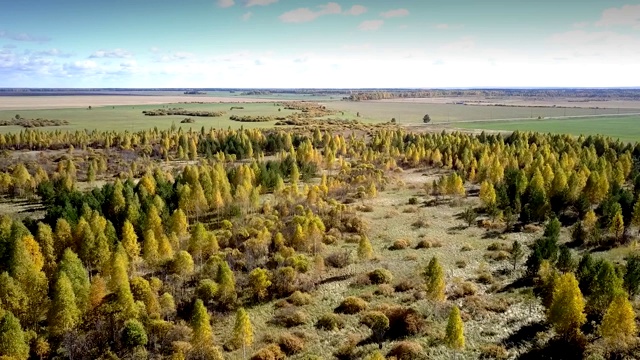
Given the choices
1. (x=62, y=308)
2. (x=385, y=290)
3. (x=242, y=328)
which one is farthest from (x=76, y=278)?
(x=385, y=290)

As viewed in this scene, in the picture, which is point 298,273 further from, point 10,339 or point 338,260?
point 10,339

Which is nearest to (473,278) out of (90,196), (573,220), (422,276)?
(422,276)

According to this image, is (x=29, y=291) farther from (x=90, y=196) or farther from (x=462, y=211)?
(x=462, y=211)

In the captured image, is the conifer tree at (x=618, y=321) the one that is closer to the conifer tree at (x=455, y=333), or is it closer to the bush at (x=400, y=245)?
the conifer tree at (x=455, y=333)

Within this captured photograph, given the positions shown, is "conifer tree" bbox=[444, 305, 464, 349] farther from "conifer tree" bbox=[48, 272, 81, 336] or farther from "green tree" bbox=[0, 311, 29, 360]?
"green tree" bbox=[0, 311, 29, 360]

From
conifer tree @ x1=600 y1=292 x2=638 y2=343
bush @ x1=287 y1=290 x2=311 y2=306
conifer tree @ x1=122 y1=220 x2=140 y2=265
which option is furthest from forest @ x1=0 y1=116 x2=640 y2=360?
bush @ x1=287 y1=290 x2=311 y2=306

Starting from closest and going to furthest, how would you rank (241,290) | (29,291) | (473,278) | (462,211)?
(29,291), (241,290), (473,278), (462,211)

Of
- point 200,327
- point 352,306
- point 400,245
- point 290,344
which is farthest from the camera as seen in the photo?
point 400,245
